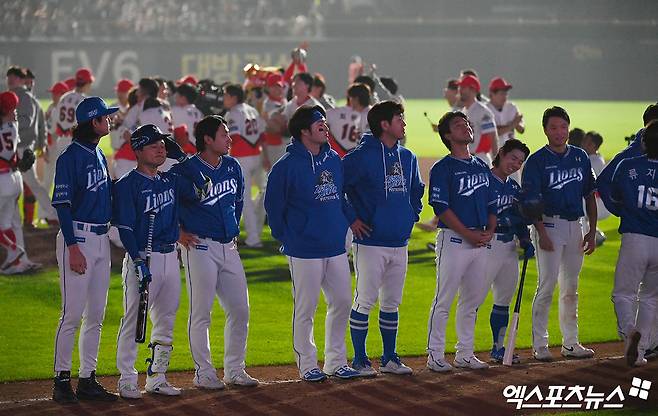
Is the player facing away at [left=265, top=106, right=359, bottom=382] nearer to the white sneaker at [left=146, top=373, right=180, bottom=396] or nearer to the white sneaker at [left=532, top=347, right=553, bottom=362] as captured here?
the white sneaker at [left=146, top=373, right=180, bottom=396]

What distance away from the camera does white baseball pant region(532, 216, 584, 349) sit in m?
9.17

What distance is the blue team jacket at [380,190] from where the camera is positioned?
8461 millimetres

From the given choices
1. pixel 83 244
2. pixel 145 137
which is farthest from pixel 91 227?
pixel 145 137

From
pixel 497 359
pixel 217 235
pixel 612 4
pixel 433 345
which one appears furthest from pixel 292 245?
pixel 612 4

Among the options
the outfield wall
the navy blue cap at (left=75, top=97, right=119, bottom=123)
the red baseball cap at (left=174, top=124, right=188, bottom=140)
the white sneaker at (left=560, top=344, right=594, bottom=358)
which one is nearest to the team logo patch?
the navy blue cap at (left=75, top=97, right=119, bottom=123)

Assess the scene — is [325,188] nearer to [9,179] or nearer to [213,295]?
[213,295]

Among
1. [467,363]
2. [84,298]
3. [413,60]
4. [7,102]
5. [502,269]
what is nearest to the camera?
[84,298]

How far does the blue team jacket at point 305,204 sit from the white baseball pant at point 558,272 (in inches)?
72.9

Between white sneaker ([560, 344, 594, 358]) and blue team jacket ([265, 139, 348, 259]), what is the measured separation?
89.4 inches

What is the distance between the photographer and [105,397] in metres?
7.62

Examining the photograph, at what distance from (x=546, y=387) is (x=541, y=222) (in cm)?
149

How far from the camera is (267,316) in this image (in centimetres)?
1104

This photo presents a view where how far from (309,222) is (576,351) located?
102 inches

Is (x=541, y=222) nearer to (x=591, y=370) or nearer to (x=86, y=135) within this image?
(x=591, y=370)
